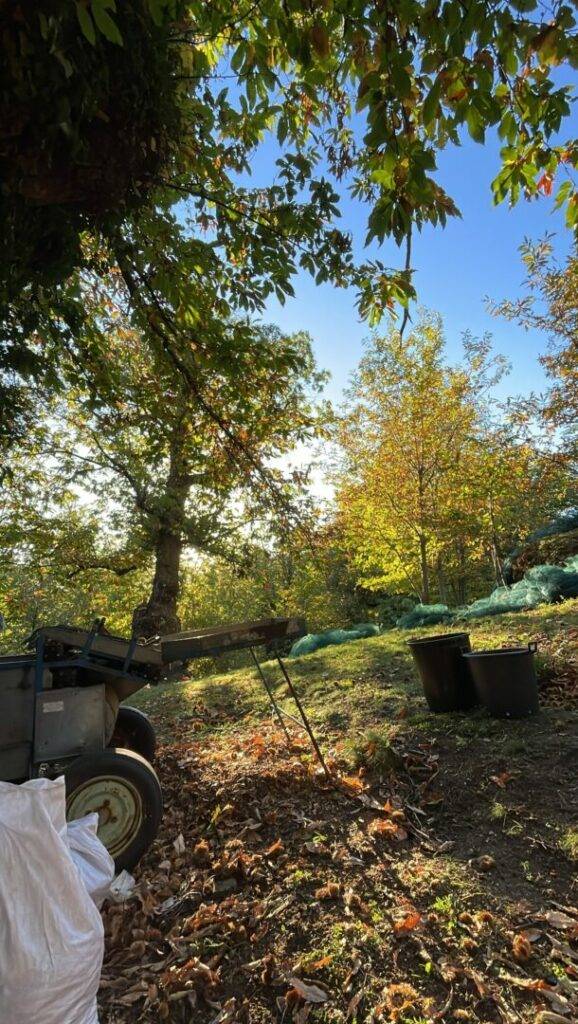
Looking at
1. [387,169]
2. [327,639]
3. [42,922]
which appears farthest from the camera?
[327,639]

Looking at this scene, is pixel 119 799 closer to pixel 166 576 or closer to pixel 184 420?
pixel 184 420

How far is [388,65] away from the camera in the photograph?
6.95 feet

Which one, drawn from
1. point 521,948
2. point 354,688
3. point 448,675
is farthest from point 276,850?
point 354,688

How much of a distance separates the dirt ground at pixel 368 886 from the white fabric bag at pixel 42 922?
2.10 feet

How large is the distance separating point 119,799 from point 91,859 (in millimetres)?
995

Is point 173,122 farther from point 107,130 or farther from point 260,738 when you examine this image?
point 260,738

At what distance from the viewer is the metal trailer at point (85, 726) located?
3.42 metres

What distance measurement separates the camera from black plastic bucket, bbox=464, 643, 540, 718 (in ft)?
15.5

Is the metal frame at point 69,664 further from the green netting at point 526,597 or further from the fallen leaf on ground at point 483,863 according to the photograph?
the green netting at point 526,597

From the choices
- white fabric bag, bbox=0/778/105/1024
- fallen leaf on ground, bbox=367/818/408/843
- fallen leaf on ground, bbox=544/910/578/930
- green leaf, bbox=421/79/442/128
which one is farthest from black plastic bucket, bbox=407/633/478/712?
green leaf, bbox=421/79/442/128

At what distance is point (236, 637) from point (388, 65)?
357 cm

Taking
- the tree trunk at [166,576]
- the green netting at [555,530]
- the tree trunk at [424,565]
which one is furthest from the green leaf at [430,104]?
the green netting at [555,530]

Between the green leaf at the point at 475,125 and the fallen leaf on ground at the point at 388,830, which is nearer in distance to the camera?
the green leaf at the point at 475,125

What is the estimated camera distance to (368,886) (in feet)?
9.67
